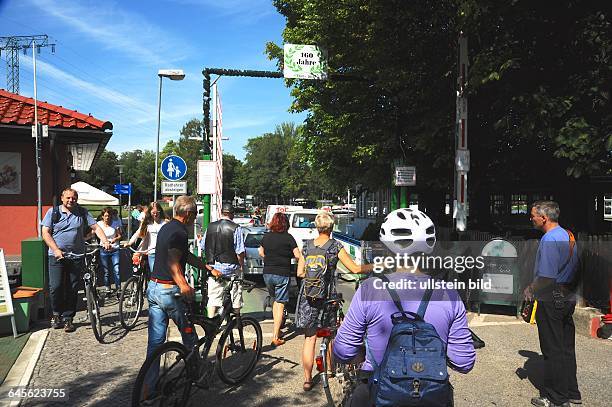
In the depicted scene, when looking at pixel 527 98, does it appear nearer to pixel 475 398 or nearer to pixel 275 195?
pixel 475 398

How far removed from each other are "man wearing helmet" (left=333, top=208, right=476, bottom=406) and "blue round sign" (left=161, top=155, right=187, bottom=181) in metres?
9.78

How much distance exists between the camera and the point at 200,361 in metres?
4.00

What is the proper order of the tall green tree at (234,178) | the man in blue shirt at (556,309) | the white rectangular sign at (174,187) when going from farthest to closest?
1. the tall green tree at (234,178)
2. the white rectangular sign at (174,187)
3. the man in blue shirt at (556,309)

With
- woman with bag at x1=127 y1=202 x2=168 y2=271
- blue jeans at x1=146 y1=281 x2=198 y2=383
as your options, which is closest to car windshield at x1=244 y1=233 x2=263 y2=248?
woman with bag at x1=127 y1=202 x2=168 y2=271

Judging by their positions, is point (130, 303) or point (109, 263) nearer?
point (130, 303)

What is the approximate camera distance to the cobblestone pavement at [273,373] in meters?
4.34

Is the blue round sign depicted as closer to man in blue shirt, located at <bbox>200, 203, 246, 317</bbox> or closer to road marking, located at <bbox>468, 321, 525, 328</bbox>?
man in blue shirt, located at <bbox>200, 203, 246, 317</bbox>

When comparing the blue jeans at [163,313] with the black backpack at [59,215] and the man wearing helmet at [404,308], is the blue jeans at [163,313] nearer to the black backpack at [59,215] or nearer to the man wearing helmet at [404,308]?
the man wearing helmet at [404,308]

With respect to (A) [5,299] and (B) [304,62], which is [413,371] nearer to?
(A) [5,299]

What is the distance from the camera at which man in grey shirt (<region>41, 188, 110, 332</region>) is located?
6.38 m

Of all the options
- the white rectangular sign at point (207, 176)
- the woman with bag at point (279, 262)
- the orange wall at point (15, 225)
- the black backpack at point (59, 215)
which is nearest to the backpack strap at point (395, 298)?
the woman with bag at point (279, 262)

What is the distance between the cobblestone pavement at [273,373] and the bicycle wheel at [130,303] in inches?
6.7

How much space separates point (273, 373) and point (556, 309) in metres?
2.77

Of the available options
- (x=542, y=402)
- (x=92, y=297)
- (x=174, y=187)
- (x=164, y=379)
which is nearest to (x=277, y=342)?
(x=92, y=297)
